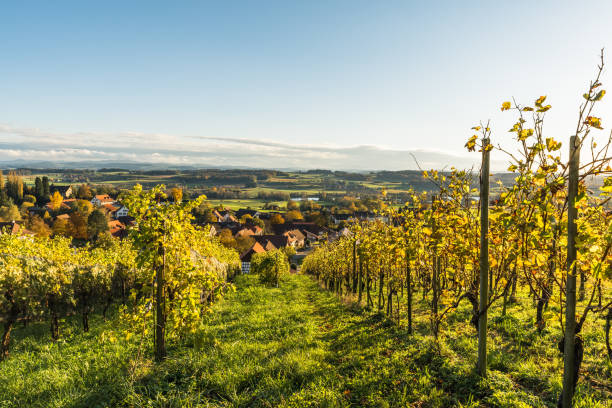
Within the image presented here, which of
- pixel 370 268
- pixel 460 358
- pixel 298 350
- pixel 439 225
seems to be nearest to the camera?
pixel 439 225

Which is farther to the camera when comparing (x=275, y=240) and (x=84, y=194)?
(x=84, y=194)

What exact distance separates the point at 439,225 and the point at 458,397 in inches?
135

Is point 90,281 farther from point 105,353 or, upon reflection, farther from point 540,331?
point 540,331

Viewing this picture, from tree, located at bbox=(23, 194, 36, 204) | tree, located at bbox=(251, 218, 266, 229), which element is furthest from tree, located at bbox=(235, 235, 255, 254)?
tree, located at bbox=(23, 194, 36, 204)

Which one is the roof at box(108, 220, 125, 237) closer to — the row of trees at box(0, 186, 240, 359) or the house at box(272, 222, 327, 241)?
the house at box(272, 222, 327, 241)

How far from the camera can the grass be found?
5516mm

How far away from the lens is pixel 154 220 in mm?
6805

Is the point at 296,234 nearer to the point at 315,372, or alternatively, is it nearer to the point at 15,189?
the point at 315,372

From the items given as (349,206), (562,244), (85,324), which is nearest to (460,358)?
(562,244)

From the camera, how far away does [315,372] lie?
6.66 metres

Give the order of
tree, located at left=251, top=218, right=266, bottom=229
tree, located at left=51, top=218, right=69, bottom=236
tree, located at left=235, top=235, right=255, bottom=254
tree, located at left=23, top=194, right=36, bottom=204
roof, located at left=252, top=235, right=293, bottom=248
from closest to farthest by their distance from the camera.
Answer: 1. tree, located at left=235, top=235, right=255, bottom=254
2. tree, located at left=51, top=218, right=69, bottom=236
3. roof, located at left=252, top=235, right=293, bottom=248
4. tree, located at left=251, top=218, right=266, bottom=229
5. tree, located at left=23, top=194, right=36, bottom=204

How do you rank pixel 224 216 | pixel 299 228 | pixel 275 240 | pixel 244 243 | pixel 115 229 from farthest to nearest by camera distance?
pixel 224 216 → pixel 299 228 → pixel 115 229 → pixel 275 240 → pixel 244 243

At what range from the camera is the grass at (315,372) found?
552 cm

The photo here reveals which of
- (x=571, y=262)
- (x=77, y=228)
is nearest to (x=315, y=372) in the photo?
(x=571, y=262)
